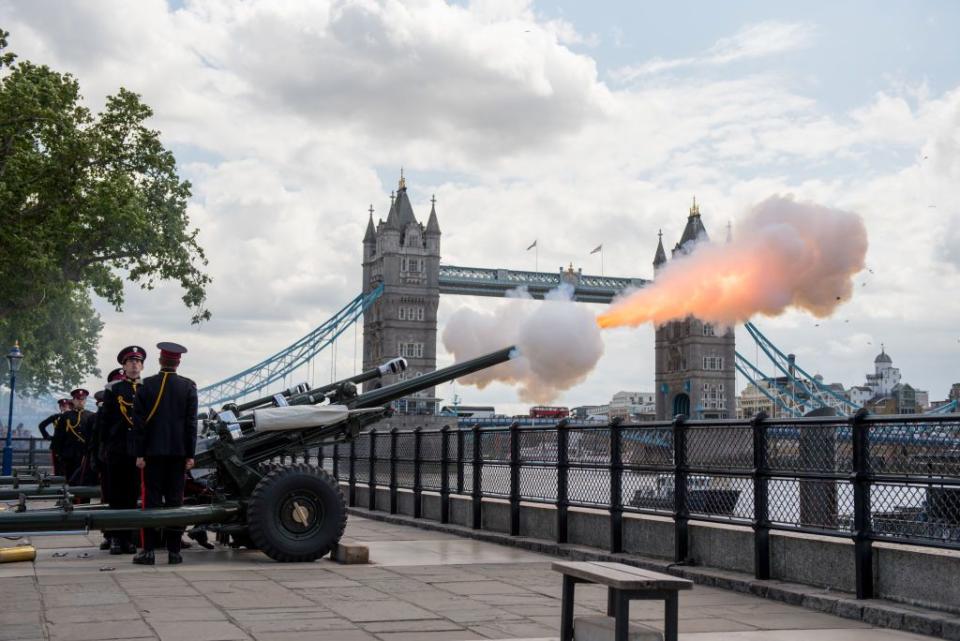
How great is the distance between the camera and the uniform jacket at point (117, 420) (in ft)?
35.9

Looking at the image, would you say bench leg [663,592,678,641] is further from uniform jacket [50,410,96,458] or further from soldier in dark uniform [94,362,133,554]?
uniform jacket [50,410,96,458]

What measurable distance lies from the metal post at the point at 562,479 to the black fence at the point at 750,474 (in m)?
0.01

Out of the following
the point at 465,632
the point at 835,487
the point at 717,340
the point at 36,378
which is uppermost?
the point at 717,340

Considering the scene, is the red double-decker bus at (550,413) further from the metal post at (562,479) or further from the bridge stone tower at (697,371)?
the bridge stone tower at (697,371)

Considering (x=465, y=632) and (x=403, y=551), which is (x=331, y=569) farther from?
(x=465, y=632)

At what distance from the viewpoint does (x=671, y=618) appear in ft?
18.0

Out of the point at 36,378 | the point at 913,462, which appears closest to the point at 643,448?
the point at 913,462

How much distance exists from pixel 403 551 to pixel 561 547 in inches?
67.8

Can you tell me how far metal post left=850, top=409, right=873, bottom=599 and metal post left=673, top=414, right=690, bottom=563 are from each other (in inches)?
85.4

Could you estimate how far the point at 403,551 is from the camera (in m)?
12.1

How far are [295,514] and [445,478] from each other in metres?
4.73

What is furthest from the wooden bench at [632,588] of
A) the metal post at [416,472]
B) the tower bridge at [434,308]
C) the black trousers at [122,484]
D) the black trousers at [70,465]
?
the tower bridge at [434,308]

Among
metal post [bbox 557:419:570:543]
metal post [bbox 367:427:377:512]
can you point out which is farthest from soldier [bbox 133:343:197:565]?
metal post [bbox 367:427:377:512]

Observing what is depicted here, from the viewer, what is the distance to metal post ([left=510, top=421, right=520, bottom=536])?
13.3 meters
